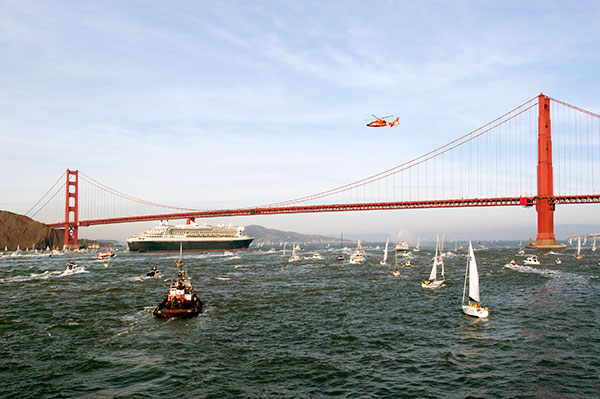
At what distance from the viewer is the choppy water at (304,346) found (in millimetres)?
20062

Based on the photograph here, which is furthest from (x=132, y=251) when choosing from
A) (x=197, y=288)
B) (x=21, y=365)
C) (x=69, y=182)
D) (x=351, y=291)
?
(x=21, y=365)

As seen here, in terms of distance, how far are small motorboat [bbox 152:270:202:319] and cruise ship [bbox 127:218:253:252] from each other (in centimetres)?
10948

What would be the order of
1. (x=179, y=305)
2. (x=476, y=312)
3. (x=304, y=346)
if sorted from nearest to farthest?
(x=304, y=346) < (x=476, y=312) < (x=179, y=305)

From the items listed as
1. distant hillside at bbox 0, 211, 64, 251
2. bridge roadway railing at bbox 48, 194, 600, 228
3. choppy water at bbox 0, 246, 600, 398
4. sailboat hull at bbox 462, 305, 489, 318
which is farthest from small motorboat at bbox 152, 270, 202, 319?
distant hillside at bbox 0, 211, 64, 251

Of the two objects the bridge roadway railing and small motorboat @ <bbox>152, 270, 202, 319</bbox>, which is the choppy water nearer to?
small motorboat @ <bbox>152, 270, 202, 319</bbox>

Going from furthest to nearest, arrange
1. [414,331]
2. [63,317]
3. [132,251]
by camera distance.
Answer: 1. [132,251]
2. [63,317]
3. [414,331]

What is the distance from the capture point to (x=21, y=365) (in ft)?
76.5

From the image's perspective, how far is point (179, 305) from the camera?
35281 millimetres

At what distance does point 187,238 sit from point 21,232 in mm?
86130

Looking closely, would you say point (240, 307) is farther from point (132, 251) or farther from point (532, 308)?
point (132, 251)

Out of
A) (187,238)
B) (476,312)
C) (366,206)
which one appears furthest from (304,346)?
(187,238)

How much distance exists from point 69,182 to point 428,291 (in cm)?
15877

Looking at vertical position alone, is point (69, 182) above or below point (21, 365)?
above

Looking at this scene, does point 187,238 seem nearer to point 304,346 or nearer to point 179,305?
point 179,305
